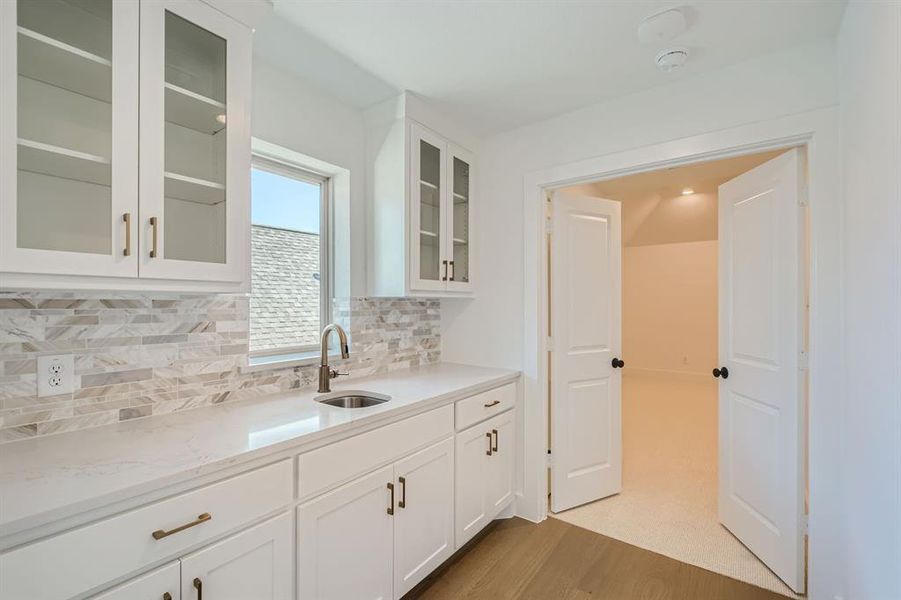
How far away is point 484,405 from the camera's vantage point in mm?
2328

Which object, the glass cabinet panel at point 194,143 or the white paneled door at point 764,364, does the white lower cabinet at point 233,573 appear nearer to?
the glass cabinet panel at point 194,143

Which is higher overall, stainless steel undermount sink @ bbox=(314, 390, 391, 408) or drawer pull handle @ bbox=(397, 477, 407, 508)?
stainless steel undermount sink @ bbox=(314, 390, 391, 408)

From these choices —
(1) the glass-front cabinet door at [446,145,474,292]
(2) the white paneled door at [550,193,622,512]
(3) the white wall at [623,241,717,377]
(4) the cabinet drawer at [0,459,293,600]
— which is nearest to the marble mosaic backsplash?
(4) the cabinet drawer at [0,459,293,600]

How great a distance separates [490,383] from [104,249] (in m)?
1.84

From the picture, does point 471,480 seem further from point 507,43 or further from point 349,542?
point 507,43

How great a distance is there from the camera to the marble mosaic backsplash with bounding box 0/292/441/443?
51.1 inches

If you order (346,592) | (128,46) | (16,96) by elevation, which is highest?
(128,46)

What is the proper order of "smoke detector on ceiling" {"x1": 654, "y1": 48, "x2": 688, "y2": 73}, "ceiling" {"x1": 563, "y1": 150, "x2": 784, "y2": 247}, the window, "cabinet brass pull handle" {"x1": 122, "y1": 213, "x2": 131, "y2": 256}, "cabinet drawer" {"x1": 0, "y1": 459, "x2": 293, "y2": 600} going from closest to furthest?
"cabinet drawer" {"x1": 0, "y1": 459, "x2": 293, "y2": 600} → "cabinet brass pull handle" {"x1": 122, "y1": 213, "x2": 131, "y2": 256} → "smoke detector on ceiling" {"x1": 654, "y1": 48, "x2": 688, "y2": 73} → the window → "ceiling" {"x1": 563, "y1": 150, "x2": 784, "y2": 247}

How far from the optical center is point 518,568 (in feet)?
7.02

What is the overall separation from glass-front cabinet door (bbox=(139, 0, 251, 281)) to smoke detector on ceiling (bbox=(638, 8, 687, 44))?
5.28 ft

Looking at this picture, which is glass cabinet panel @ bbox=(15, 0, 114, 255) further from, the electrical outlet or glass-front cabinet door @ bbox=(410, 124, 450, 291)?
glass-front cabinet door @ bbox=(410, 124, 450, 291)

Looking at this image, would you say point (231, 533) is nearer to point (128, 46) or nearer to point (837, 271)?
point (128, 46)

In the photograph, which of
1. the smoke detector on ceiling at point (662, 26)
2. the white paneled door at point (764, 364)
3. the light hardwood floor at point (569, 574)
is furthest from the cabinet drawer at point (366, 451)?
the smoke detector on ceiling at point (662, 26)

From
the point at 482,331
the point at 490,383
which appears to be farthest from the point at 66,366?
the point at 482,331
